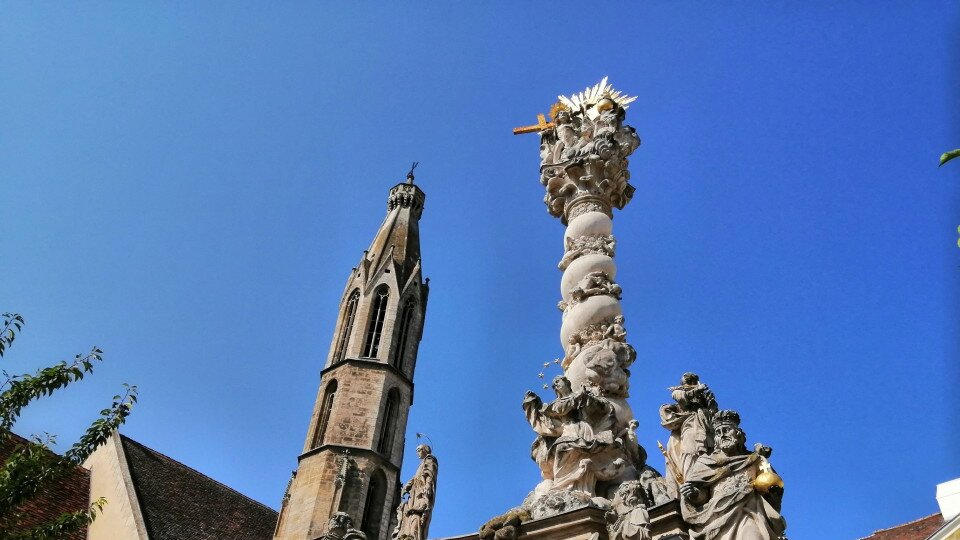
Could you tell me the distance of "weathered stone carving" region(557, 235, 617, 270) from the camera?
965 centimetres

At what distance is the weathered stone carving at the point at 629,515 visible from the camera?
5.57m

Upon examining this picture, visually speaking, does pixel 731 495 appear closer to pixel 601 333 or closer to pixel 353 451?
pixel 601 333

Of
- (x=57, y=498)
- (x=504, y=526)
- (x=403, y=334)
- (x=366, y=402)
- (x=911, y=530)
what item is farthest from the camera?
(x=403, y=334)

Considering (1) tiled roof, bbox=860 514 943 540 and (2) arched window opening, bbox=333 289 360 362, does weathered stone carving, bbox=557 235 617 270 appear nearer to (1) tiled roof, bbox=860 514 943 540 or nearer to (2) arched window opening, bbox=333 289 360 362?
(1) tiled roof, bbox=860 514 943 540

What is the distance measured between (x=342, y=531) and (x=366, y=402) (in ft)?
67.9

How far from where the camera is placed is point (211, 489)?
95.4 ft

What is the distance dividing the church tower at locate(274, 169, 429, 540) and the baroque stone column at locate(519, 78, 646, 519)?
54.2ft

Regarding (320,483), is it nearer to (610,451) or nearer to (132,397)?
(132,397)

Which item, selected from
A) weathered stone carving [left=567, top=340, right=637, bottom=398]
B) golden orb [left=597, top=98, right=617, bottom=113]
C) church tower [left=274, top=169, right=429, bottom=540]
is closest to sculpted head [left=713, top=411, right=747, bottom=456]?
weathered stone carving [left=567, top=340, right=637, bottom=398]

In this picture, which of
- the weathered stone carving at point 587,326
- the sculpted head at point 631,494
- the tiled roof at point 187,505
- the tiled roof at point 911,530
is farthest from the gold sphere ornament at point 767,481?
the tiled roof at point 187,505

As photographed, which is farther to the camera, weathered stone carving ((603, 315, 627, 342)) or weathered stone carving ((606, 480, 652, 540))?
weathered stone carving ((603, 315, 627, 342))

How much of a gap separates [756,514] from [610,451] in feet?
7.05

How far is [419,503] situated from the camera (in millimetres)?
8164

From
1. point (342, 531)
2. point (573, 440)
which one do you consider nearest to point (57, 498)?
point (342, 531)
